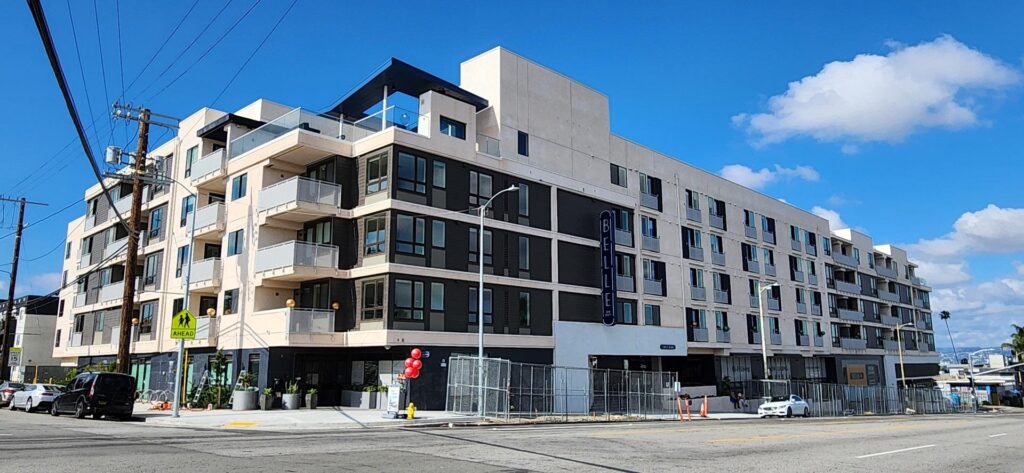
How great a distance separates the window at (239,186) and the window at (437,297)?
A: 1157 centimetres

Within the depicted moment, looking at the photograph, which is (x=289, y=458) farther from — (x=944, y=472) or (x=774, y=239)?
(x=774, y=239)

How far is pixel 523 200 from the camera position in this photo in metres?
38.2

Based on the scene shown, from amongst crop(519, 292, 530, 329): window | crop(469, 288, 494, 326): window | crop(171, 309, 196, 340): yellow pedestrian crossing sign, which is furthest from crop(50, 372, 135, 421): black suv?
crop(519, 292, 530, 329): window

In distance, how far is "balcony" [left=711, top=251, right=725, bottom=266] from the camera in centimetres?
5300

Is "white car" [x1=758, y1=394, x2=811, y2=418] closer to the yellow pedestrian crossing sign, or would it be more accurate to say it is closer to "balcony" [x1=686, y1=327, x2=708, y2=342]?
"balcony" [x1=686, y1=327, x2=708, y2=342]

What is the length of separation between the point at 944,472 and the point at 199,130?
1505 inches

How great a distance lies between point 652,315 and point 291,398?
23584 mm

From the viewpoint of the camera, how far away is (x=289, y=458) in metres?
13.7

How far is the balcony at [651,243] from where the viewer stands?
46.1 metres

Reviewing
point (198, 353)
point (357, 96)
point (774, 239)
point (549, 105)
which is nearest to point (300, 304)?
point (198, 353)

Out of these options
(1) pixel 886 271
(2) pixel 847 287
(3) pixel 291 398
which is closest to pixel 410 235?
(3) pixel 291 398

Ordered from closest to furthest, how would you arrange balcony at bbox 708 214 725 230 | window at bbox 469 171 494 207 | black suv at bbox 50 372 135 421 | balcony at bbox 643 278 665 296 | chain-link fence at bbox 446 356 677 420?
black suv at bbox 50 372 135 421 < chain-link fence at bbox 446 356 677 420 < window at bbox 469 171 494 207 < balcony at bbox 643 278 665 296 < balcony at bbox 708 214 725 230

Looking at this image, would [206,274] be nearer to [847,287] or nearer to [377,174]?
[377,174]

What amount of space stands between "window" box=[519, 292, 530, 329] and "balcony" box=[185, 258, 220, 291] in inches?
616
